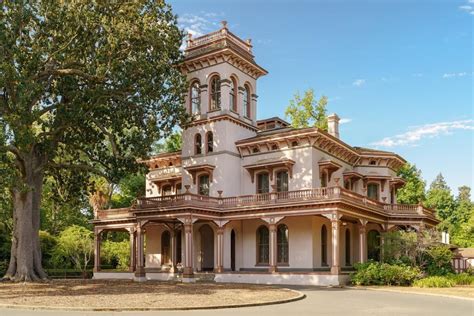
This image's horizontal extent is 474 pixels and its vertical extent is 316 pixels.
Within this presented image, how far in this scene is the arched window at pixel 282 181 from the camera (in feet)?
123

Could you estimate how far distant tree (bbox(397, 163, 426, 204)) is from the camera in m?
61.1

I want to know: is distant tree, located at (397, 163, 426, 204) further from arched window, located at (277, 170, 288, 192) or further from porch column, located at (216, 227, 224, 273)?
porch column, located at (216, 227, 224, 273)

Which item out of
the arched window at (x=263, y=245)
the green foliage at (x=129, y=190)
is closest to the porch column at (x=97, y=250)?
the green foliage at (x=129, y=190)

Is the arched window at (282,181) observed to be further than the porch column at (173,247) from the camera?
No

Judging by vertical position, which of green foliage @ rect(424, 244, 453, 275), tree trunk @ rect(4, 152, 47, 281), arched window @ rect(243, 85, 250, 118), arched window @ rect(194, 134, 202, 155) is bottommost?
green foliage @ rect(424, 244, 453, 275)

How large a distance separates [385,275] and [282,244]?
24.5 ft

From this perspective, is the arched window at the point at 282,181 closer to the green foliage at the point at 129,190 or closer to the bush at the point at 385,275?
the bush at the point at 385,275

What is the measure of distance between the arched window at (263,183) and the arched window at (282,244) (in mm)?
3049

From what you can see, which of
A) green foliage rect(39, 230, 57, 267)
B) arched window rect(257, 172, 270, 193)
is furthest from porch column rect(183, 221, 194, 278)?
green foliage rect(39, 230, 57, 267)

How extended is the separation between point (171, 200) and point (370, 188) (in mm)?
16417

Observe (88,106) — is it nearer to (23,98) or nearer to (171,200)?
(23,98)

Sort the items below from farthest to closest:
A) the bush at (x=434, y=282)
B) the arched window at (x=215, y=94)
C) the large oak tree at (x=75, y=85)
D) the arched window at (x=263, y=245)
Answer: the arched window at (x=215, y=94) → the arched window at (x=263, y=245) → the bush at (x=434, y=282) → the large oak tree at (x=75, y=85)

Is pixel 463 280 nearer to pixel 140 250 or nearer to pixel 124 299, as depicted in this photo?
pixel 140 250

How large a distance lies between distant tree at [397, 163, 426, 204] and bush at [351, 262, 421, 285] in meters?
29.4
